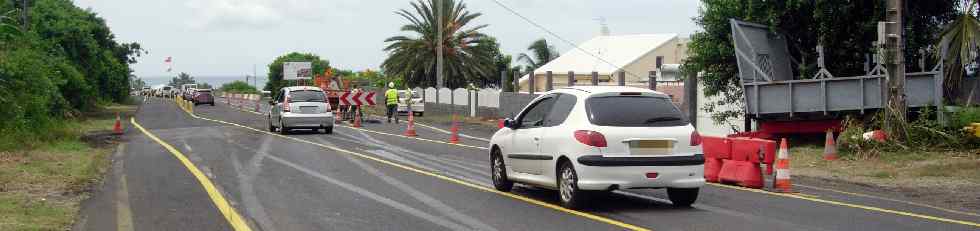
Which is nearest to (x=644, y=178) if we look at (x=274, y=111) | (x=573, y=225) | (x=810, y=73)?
(x=573, y=225)

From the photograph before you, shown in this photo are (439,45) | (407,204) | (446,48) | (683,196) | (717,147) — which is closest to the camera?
(683,196)

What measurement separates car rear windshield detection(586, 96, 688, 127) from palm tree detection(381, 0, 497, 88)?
52295 mm

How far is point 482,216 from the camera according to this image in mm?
10953

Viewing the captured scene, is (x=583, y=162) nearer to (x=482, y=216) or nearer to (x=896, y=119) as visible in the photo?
(x=482, y=216)

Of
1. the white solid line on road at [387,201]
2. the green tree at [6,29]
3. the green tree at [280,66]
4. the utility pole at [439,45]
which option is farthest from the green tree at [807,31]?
the green tree at [280,66]

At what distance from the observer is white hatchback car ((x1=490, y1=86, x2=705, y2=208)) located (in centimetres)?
1115

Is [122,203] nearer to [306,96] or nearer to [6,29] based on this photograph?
[6,29]

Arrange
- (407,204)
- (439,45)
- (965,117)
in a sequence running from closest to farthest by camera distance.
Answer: (407,204)
(965,117)
(439,45)

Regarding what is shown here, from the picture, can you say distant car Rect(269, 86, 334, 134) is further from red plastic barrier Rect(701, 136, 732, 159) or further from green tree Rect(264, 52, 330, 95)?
green tree Rect(264, 52, 330, 95)

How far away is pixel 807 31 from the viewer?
75.5ft

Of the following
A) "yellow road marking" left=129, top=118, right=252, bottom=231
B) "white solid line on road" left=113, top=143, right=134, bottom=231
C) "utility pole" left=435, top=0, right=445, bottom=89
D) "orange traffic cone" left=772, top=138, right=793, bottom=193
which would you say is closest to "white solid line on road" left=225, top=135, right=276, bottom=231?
"yellow road marking" left=129, top=118, right=252, bottom=231

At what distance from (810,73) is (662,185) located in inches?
495

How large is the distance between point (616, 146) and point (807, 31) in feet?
43.4

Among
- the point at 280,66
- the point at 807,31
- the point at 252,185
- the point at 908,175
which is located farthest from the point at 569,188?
the point at 280,66
